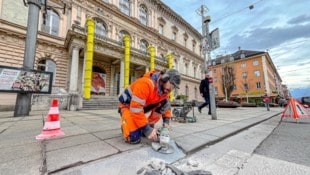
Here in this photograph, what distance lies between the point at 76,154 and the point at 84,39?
1238 cm

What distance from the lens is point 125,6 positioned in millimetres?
19922

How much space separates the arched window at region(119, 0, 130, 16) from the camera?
1944cm

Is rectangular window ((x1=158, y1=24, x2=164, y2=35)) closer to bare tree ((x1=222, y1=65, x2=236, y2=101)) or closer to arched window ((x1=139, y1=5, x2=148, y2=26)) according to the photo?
arched window ((x1=139, y1=5, x2=148, y2=26))

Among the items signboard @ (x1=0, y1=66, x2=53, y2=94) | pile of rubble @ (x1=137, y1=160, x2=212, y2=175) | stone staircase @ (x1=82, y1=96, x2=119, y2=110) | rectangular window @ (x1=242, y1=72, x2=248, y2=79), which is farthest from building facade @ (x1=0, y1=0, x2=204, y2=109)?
rectangular window @ (x1=242, y1=72, x2=248, y2=79)

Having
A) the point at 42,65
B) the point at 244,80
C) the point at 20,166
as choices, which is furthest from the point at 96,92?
the point at 244,80

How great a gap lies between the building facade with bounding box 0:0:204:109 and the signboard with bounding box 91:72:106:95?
0.08 meters

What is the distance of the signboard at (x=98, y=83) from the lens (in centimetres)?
1552

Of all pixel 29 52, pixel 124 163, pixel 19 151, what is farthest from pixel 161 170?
pixel 29 52

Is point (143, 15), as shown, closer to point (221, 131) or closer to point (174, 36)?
point (174, 36)

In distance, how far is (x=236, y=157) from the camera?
6.52 feet

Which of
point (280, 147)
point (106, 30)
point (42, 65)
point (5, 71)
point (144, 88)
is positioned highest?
point (106, 30)

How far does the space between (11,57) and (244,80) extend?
46.6 metres

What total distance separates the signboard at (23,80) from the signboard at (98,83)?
8.77 metres

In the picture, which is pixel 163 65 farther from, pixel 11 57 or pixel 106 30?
pixel 11 57
